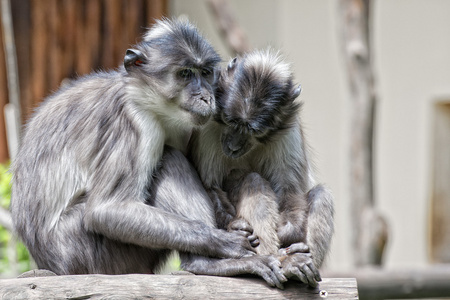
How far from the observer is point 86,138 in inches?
205

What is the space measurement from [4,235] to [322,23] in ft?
19.6

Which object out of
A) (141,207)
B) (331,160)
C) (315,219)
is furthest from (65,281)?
(331,160)

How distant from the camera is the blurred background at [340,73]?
36.2ft

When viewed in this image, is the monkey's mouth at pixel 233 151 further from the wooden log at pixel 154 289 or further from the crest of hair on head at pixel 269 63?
the wooden log at pixel 154 289

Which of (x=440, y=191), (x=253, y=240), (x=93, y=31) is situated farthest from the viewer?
(x=440, y=191)

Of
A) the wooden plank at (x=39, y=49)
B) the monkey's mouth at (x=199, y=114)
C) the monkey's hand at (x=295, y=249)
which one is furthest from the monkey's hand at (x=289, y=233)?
the wooden plank at (x=39, y=49)

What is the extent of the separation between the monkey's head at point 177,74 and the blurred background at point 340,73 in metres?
5.77

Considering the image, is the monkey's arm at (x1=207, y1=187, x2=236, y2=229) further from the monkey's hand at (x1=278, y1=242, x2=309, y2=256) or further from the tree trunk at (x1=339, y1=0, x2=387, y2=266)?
the tree trunk at (x1=339, y1=0, x2=387, y2=266)

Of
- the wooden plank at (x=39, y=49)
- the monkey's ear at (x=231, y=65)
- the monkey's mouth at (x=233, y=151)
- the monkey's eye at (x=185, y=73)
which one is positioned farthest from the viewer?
the wooden plank at (x=39, y=49)

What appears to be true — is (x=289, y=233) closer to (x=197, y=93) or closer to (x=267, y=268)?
(x=267, y=268)

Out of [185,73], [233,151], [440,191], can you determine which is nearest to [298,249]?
[233,151]

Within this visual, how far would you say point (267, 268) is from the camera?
4.78 metres

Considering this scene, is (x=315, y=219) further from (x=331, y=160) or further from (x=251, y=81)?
(x=331, y=160)

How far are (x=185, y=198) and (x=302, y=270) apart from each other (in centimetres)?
97
